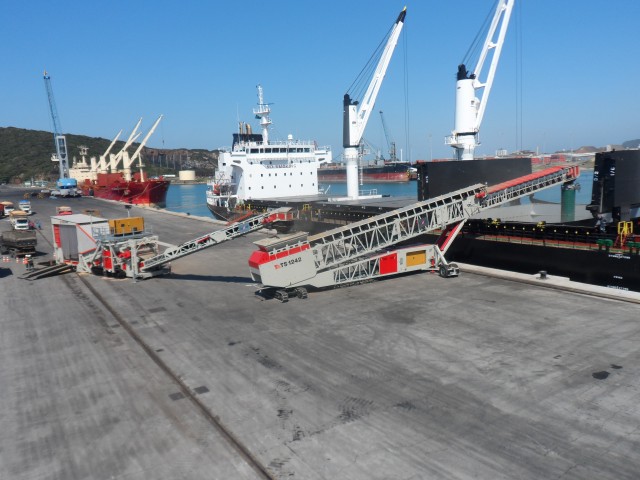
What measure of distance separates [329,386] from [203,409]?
10.4 feet

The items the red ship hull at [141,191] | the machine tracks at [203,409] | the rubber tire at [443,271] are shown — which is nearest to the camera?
the machine tracks at [203,409]

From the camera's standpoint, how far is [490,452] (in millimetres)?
8219

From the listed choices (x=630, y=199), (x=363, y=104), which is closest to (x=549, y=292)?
(x=630, y=199)

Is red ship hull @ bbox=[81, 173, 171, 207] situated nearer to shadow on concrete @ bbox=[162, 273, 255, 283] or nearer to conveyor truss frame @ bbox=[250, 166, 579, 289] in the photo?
shadow on concrete @ bbox=[162, 273, 255, 283]

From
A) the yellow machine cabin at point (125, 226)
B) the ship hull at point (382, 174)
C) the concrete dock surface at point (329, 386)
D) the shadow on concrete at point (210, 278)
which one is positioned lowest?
the shadow on concrete at point (210, 278)

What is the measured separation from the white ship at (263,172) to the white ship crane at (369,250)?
3033cm

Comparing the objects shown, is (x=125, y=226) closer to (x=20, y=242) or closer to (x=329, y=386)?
(x=20, y=242)

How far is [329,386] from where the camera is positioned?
11102mm

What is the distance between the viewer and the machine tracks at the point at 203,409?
8.09 m

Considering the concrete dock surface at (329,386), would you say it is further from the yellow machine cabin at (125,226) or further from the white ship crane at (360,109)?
the white ship crane at (360,109)

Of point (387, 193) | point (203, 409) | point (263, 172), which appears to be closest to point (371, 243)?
point (203, 409)

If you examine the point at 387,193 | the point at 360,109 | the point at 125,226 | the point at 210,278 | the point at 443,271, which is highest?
the point at 360,109

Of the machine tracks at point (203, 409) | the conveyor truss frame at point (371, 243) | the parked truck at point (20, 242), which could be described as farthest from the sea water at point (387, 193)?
the machine tracks at point (203, 409)

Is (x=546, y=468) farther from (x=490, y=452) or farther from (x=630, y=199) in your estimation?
(x=630, y=199)
